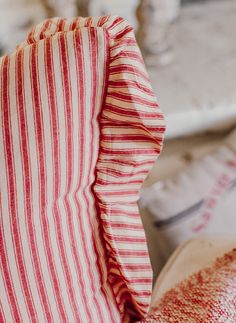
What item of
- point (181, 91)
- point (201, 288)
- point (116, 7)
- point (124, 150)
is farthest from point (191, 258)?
point (116, 7)

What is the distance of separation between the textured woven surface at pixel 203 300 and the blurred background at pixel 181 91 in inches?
9.9

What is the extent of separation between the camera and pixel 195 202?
0.94m

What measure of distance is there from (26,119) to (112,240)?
167 millimetres

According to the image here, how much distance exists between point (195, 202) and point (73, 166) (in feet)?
1.42

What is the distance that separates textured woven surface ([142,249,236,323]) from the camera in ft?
1.94

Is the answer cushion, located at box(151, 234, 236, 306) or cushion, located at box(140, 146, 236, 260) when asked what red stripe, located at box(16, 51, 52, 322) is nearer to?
cushion, located at box(151, 234, 236, 306)

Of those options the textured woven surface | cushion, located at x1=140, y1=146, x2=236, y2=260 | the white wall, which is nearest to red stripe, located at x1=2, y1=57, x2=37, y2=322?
the textured woven surface

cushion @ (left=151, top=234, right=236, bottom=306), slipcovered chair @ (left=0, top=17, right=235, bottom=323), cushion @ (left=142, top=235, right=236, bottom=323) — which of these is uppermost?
slipcovered chair @ (left=0, top=17, right=235, bottom=323)

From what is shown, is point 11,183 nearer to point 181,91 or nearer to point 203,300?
point 203,300

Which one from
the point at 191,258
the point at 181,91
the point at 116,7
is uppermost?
the point at 116,7

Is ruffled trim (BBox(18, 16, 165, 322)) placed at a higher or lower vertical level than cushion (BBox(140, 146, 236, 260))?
higher

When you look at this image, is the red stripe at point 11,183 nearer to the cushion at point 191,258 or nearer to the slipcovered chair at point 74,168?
the slipcovered chair at point 74,168

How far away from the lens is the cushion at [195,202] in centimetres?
91

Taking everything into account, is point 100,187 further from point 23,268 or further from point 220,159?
point 220,159
